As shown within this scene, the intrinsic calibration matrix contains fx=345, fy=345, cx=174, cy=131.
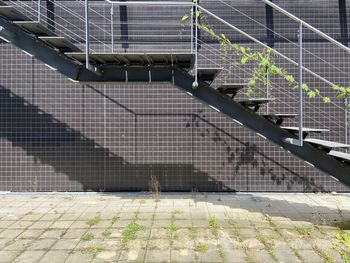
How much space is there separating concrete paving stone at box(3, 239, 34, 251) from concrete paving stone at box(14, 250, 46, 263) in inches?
6.8

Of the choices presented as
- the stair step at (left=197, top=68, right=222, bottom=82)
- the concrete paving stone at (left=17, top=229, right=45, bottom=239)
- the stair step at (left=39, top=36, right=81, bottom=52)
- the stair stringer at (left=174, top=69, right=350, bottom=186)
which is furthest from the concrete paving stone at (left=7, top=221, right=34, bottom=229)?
the stair step at (left=197, top=68, right=222, bottom=82)

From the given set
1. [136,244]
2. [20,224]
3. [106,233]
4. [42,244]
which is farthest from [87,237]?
[20,224]

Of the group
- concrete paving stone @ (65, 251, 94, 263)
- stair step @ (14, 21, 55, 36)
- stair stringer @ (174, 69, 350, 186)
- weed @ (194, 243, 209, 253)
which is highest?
stair step @ (14, 21, 55, 36)

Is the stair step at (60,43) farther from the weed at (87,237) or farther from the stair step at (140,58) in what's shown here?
the weed at (87,237)

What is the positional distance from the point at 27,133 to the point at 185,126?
3261 mm

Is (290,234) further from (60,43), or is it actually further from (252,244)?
(60,43)

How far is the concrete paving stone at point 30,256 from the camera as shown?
3777 mm

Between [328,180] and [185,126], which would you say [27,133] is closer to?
[185,126]

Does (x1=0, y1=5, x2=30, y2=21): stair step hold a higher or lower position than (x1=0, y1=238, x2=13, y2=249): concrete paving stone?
higher

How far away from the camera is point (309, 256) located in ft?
12.8

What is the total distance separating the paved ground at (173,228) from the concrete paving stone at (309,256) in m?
0.01

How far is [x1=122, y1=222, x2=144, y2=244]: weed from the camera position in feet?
14.4

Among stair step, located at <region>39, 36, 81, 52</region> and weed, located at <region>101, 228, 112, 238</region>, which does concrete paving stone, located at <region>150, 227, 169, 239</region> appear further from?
stair step, located at <region>39, 36, 81, 52</region>

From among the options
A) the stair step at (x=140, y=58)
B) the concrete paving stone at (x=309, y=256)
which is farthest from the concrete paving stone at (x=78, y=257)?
the stair step at (x=140, y=58)
